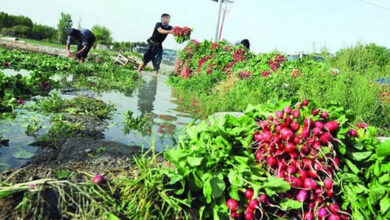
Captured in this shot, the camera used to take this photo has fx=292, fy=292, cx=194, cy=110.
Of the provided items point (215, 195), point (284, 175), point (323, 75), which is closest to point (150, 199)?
point (215, 195)

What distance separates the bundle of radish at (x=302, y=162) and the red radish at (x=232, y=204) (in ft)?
0.26

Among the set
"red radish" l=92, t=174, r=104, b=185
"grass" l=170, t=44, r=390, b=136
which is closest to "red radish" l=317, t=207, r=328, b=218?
"red radish" l=92, t=174, r=104, b=185

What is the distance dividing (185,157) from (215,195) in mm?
298

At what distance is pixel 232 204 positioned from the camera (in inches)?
64.6

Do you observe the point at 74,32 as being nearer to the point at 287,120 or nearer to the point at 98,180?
the point at 98,180

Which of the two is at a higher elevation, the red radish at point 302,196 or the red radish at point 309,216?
the red radish at point 302,196

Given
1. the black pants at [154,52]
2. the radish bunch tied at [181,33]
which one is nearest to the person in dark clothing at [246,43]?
the radish bunch tied at [181,33]

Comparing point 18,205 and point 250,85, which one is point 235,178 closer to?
point 18,205

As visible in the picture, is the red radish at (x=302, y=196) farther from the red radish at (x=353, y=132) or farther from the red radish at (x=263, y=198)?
the red radish at (x=353, y=132)

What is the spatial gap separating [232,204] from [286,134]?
0.54 m

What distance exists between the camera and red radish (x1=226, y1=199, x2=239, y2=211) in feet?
A: 5.38

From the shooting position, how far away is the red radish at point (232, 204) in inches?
64.6

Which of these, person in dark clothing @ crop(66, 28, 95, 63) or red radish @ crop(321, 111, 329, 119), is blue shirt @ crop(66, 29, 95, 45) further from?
red radish @ crop(321, 111, 329, 119)

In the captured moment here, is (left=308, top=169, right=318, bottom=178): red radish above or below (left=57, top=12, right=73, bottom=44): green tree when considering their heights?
below
